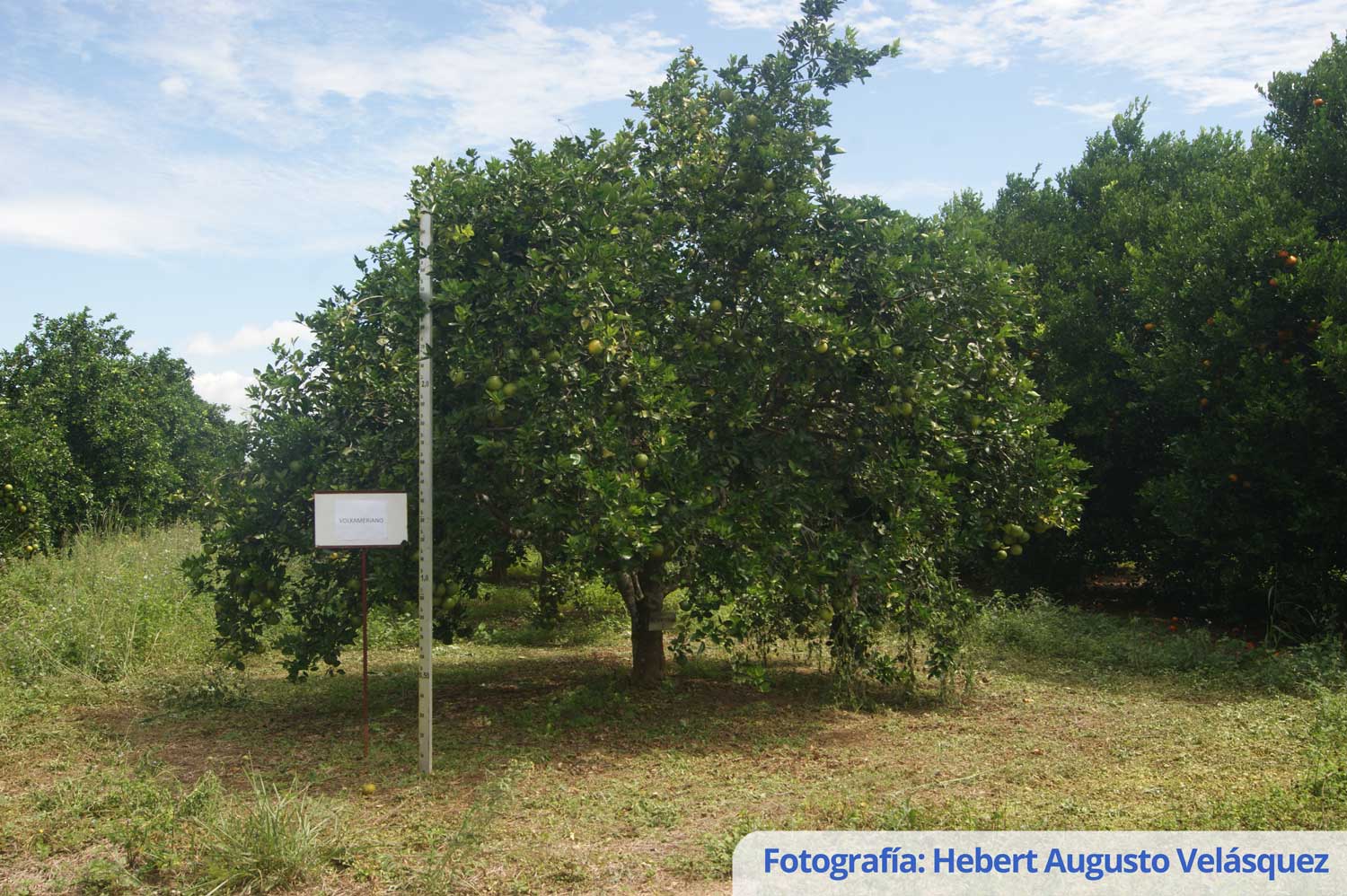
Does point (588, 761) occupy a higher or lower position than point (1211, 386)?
lower

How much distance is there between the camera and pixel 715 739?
678cm

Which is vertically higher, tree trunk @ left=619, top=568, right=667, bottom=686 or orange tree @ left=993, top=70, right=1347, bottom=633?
orange tree @ left=993, top=70, right=1347, bottom=633

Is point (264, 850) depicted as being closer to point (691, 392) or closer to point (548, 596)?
point (691, 392)

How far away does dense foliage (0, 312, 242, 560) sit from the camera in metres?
15.7

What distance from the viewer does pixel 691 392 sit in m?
6.59

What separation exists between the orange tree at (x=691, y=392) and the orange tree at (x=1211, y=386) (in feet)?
11.7

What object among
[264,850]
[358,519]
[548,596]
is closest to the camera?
[264,850]

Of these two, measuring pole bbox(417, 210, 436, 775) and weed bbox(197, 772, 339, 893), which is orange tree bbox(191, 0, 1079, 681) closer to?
measuring pole bbox(417, 210, 436, 775)

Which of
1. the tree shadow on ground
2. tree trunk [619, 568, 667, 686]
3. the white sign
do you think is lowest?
the tree shadow on ground

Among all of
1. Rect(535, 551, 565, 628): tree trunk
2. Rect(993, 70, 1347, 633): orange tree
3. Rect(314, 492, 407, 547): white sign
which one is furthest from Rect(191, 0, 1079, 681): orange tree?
Rect(993, 70, 1347, 633): orange tree

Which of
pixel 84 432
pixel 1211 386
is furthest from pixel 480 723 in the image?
pixel 84 432

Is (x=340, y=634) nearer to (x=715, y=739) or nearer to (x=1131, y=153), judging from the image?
(x=715, y=739)

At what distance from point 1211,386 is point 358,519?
8.50 m

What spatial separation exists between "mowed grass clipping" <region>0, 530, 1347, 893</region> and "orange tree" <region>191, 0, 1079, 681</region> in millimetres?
813
